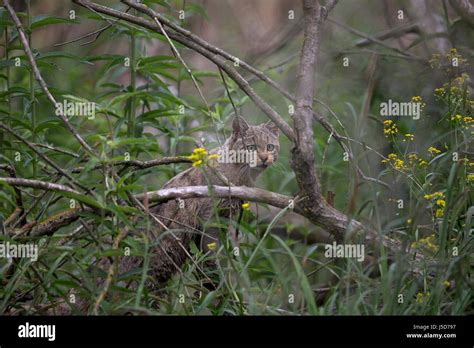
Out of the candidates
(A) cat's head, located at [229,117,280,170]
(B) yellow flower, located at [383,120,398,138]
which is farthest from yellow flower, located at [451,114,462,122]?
Result: (A) cat's head, located at [229,117,280,170]

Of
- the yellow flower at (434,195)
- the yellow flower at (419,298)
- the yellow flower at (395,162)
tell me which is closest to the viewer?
the yellow flower at (419,298)

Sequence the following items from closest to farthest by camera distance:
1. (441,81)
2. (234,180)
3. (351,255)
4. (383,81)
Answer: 1. (351,255)
2. (441,81)
3. (234,180)
4. (383,81)

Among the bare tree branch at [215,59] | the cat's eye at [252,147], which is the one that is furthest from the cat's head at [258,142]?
the bare tree branch at [215,59]

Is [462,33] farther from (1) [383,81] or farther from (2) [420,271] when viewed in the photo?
(2) [420,271]

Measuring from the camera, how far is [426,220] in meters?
3.34

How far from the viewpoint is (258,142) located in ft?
13.1

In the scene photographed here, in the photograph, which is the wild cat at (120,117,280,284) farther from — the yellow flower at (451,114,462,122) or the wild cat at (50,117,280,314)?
the yellow flower at (451,114,462,122)

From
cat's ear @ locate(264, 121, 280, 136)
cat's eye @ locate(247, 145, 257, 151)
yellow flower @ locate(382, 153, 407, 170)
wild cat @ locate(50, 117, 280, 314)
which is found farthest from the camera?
cat's ear @ locate(264, 121, 280, 136)

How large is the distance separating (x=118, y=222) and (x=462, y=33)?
2.41m

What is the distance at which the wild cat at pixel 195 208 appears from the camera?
3335 millimetres

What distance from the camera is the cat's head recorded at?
3963 millimetres

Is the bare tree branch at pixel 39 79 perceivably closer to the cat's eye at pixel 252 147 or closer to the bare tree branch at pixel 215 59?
the bare tree branch at pixel 215 59

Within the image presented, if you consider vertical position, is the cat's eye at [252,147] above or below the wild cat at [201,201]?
above
